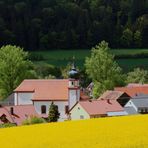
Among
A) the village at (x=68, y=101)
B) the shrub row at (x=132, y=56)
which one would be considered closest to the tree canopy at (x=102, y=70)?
the village at (x=68, y=101)

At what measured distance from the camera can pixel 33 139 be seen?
21.7 metres

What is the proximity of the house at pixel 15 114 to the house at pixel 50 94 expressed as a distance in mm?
6053

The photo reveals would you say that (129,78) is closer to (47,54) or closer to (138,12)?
(47,54)

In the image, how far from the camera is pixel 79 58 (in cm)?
12531

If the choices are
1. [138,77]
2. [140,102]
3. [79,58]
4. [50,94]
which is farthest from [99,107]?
[79,58]

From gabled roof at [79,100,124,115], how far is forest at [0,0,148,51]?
84.2 m

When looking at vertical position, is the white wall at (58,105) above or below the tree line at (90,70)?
below

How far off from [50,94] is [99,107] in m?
8.28

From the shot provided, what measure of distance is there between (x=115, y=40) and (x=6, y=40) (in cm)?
2414

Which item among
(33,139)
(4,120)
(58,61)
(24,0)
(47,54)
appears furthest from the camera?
(24,0)

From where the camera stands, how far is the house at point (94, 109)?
54188mm

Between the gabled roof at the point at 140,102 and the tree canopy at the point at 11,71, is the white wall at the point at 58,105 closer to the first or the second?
the gabled roof at the point at 140,102

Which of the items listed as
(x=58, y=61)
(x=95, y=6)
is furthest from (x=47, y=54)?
(x=95, y=6)

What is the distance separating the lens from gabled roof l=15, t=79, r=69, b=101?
203ft
